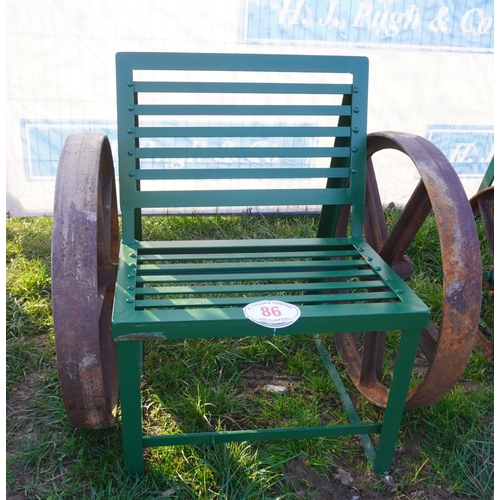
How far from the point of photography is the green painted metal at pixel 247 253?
1506 mm

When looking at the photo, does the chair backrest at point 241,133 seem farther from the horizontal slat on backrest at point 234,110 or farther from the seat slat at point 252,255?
the seat slat at point 252,255

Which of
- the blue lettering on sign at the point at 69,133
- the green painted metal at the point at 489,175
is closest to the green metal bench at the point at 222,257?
the blue lettering on sign at the point at 69,133

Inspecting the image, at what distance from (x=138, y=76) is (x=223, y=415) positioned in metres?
2.05

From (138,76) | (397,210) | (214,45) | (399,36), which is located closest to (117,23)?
(138,76)

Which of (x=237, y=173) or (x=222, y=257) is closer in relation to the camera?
(x=222, y=257)

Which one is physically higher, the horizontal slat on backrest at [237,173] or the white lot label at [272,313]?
the horizontal slat on backrest at [237,173]

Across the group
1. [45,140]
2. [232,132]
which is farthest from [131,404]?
[45,140]

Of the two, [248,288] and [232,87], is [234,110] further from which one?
[248,288]

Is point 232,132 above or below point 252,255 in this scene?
above

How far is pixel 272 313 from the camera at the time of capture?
1.50 m

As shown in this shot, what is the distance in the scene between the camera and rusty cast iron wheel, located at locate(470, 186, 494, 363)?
7.96 ft

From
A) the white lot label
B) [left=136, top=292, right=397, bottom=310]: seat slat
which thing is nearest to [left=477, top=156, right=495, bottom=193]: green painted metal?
[left=136, top=292, right=397, bottom=310]: seat slat

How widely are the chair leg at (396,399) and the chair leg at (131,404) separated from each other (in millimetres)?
758

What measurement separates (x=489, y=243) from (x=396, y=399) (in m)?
1.12
